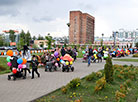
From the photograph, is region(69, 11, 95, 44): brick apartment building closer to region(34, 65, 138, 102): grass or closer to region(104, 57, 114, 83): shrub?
region(104, 57, 114, 83): shrub

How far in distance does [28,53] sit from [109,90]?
5.50 metres

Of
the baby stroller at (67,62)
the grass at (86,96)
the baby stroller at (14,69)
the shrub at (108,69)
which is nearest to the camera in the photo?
the grass at (86,96)

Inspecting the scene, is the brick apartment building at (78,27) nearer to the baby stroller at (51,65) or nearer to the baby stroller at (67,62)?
the baby stroller at (51,65)

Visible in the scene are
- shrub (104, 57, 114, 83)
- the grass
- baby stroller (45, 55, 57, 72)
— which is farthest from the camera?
baby stroller (45, 55, 57, 72)

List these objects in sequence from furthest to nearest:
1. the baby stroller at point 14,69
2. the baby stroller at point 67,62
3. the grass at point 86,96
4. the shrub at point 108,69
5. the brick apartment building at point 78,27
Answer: the brick apartment building at point 78,27 → the baby stroller at point 67,62 → the baby stroller at point 14,69 → the shrub at point 108,69 → the grass at point 86,96

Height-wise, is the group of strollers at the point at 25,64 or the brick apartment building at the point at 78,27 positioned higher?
the brick apartment building at the point at 78,27

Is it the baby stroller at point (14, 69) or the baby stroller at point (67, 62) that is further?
the baby stroller at point (67, 62)

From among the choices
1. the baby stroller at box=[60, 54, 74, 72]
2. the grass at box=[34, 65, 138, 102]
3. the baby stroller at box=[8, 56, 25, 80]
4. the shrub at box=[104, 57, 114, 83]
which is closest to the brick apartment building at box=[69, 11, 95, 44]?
the baby stroller at box=[60, 54, 74, 72]

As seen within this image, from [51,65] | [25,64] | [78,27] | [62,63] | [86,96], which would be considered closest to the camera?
[86,96]

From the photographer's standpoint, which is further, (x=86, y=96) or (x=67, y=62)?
(x=67, y=62)

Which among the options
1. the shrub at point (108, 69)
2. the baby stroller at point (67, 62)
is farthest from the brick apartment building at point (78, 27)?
the shrub at point (108, 69)

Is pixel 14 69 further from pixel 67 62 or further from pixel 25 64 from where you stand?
pixel 67 62

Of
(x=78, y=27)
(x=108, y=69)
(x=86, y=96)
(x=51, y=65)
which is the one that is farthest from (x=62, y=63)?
(x=78, y=27)


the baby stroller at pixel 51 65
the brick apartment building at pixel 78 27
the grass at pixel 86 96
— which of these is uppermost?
the brick apartment building at pixel 78 27
